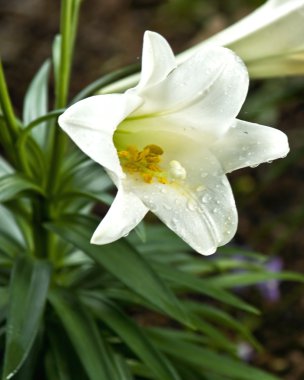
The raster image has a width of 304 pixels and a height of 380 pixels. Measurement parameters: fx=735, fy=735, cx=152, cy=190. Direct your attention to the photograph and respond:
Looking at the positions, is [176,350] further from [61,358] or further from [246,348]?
[246,348]

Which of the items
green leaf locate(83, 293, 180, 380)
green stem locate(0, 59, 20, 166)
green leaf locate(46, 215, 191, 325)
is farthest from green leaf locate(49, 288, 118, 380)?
green stem locate(0, 59, 20, 166)

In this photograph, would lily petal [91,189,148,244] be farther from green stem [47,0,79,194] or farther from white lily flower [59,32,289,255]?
green stem [47,0,79,194]

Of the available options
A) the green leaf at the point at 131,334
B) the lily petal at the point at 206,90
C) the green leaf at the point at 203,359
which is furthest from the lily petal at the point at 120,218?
the green leaf at the point at 203,359

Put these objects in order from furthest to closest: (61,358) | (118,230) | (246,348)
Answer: (246,348)
(61,358)
(118,230)

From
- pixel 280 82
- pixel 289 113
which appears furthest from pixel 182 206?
pixel 289 113

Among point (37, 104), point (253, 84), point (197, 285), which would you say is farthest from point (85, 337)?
point (253, 84)

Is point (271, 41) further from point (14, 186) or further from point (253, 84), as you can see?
point (253, 84)

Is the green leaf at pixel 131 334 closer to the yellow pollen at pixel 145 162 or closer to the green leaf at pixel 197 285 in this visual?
the green leaf at pixel 197 285
